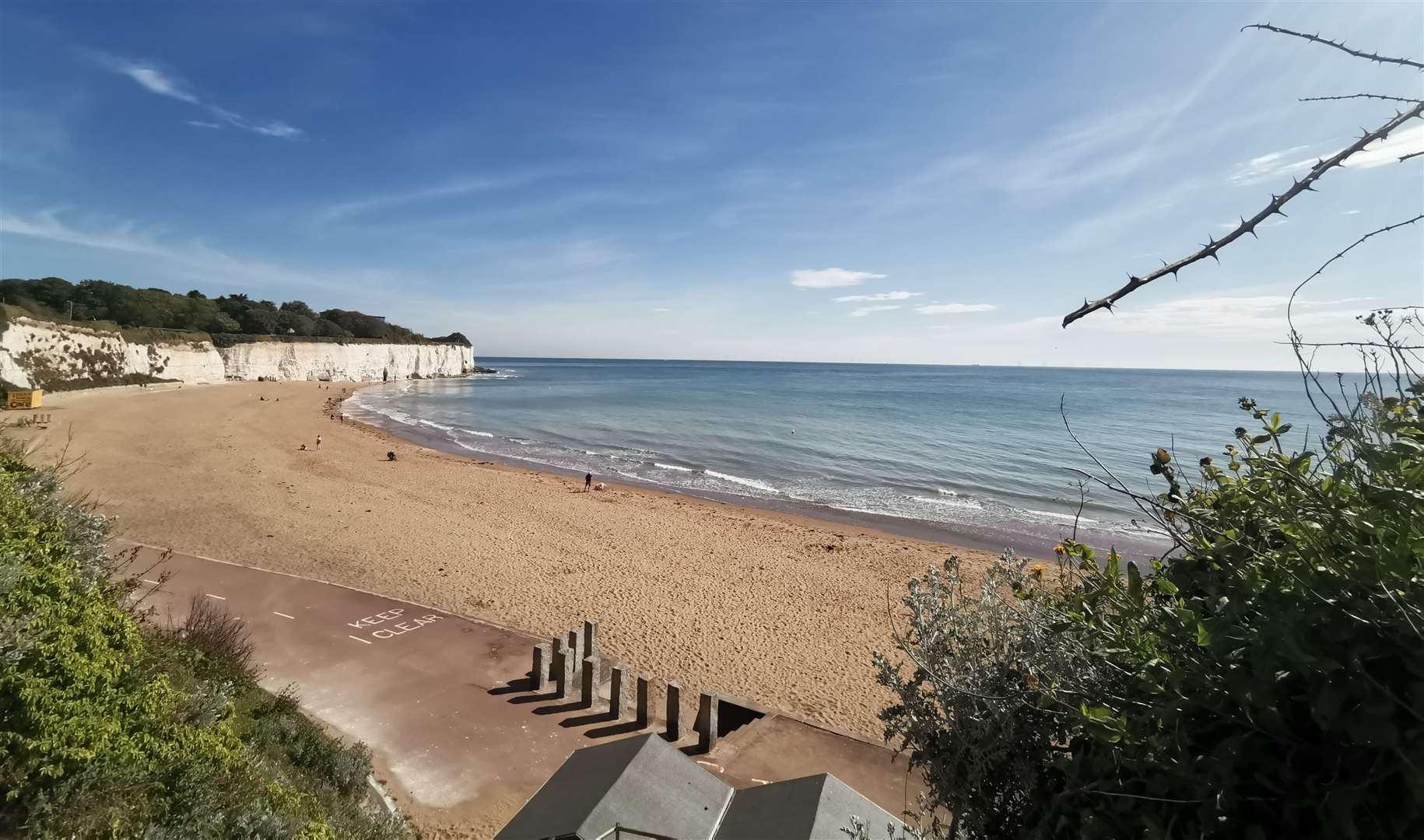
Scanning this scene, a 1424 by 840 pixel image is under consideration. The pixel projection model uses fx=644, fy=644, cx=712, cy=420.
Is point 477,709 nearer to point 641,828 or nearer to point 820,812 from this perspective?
point 641,828

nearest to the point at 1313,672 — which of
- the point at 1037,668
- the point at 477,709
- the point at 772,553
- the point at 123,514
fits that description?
the point at 1037,668

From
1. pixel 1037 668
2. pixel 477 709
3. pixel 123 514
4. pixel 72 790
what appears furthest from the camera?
pixel 123 514

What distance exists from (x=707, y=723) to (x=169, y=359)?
6510 cm

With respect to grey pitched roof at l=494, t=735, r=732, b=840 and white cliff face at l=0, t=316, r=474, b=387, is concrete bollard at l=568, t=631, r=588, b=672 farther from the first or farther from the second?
white cliff face at l=0, t=316, r=474, b=387

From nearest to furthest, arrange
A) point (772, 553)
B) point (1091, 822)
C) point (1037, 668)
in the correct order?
point (1091, 822) < point (1037, 668) < point (772, 553)

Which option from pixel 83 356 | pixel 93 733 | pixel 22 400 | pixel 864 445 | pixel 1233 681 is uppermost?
pixel 1233 681

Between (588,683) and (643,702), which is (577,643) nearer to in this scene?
(588,683)

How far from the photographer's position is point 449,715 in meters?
7.54

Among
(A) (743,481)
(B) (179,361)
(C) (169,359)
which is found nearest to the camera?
(A) (743,481)

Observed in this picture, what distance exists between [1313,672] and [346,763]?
Result: 673cm

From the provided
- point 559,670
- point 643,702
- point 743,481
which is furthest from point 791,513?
point 643,702

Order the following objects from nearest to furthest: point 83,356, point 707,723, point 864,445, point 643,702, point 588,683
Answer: point 707,723 < point 643,702 < point 588,683 < point 864,445 < point 83,356

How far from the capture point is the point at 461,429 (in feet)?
141

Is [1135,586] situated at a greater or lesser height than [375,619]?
greater
